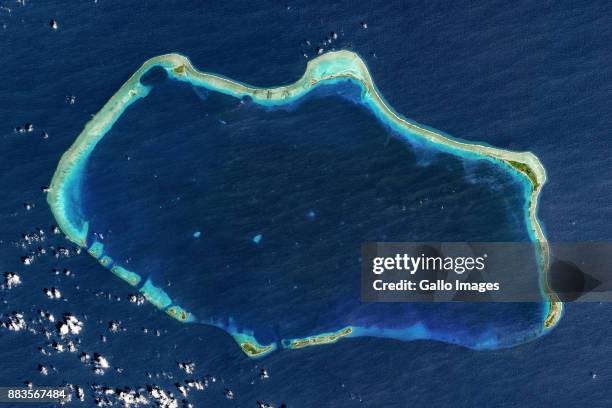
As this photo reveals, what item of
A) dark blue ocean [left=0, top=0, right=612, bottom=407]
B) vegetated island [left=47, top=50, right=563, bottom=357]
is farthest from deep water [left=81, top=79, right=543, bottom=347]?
vegetated island [left=47, top=50, right=563, bottom=357]

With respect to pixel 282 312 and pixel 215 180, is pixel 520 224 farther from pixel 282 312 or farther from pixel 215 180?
pixel 215 180

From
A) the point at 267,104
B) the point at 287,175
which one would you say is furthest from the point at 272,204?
the point at 267,104

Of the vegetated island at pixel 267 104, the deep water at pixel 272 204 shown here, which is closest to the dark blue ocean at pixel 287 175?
the deep water at pixel 272 204

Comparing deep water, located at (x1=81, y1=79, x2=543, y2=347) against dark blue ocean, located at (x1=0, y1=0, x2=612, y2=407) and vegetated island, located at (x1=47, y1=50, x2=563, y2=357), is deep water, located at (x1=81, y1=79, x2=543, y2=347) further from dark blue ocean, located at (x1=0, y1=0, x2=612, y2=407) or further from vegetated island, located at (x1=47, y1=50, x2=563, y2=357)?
vegetated island, located at (x1=47, y1=50, x2=563, y2=357)

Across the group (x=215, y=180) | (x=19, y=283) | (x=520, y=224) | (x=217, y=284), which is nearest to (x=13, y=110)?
(x=19, y=283)

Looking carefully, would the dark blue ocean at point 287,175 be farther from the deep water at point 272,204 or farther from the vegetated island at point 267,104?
the vegetated island at point 267,104

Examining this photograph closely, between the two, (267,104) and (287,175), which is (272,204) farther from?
(267,104)
